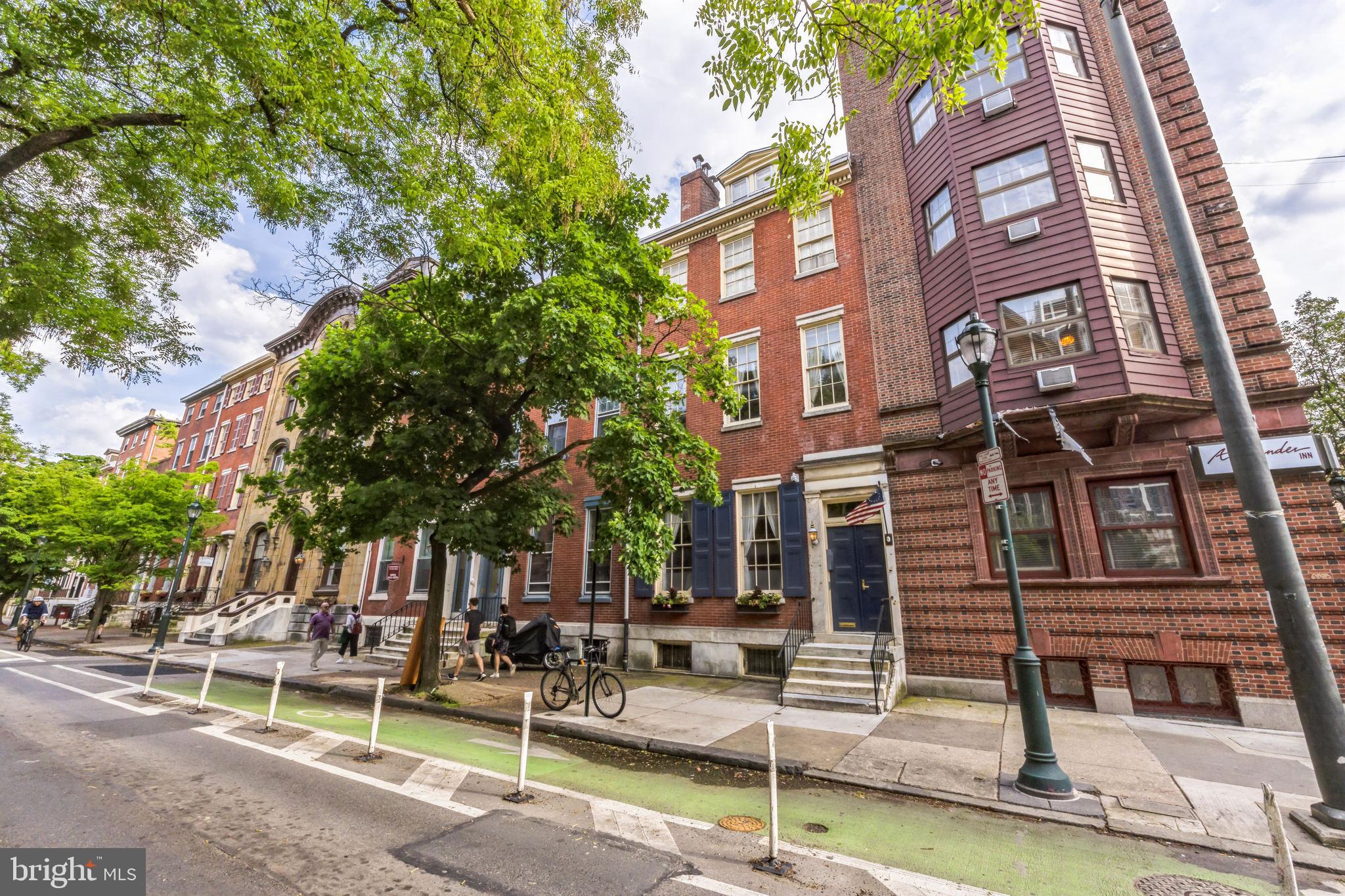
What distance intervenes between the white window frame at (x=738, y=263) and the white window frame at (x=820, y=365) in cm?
230

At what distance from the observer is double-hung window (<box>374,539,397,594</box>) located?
21.2 meters

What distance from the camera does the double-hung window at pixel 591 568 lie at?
15297mm

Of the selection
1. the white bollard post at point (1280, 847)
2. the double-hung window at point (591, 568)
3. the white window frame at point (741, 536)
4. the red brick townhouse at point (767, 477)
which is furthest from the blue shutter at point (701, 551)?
the white bollard post at point (1280, 847)

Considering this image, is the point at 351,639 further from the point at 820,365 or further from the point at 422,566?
the point at 820,365

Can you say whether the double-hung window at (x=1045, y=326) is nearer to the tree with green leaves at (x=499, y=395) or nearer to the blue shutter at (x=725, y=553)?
the tree with green leaves at (x=499, y=395)

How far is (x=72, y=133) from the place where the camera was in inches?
228

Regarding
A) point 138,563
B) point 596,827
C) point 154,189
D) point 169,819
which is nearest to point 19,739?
point 169,819

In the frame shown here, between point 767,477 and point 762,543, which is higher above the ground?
point 767,477

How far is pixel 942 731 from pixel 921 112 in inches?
548

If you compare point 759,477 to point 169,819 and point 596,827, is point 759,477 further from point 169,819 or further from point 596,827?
point 169,819

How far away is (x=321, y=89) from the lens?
587 cm

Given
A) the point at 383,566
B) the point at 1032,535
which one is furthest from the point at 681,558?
the point at 383,566

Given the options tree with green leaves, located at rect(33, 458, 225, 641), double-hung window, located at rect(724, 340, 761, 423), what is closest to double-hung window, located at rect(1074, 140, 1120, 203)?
double-hung window, located at rect(724, 340, 761, 423)

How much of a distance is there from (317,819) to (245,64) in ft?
24.7
